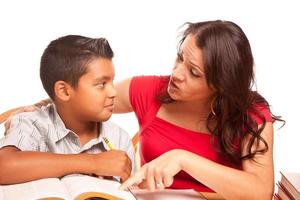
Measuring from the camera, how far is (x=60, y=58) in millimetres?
1290

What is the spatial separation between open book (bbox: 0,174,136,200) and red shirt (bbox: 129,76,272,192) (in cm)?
44

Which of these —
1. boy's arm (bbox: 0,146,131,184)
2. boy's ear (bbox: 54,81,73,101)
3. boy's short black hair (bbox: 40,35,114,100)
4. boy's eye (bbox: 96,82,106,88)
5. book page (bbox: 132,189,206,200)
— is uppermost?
boy's short black hair (bbox: 40,35,114,100)

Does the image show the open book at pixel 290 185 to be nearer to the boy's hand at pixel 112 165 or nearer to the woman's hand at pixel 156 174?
the woman's hand at pixel 156 174

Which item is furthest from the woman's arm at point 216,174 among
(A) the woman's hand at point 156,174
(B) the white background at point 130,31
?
(B) the white background at point 130,31

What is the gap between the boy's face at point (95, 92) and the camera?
1266 millimetres

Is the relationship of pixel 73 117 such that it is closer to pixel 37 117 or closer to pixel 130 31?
pixel 37 117

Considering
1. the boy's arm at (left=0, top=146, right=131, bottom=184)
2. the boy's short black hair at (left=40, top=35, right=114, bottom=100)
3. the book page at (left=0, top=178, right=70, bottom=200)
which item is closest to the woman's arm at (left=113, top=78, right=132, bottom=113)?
the boy's short black hair at (left=40, top=35, right=114, bottom=100)

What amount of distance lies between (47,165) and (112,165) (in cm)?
15

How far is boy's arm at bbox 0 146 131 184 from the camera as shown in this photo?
114cm

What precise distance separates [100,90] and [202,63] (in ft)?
0.96

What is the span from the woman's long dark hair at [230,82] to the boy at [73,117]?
0.28 metres

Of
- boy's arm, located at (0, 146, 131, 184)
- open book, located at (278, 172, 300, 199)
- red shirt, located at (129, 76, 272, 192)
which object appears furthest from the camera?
red shirt, located at (129, 76, 272, 192)

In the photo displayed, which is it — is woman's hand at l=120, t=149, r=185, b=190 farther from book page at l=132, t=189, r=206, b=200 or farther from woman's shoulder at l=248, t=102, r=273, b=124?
woman's shoulder at l=248, t=102, r=273, b=124

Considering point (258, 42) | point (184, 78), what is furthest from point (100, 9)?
point (184, 78)
